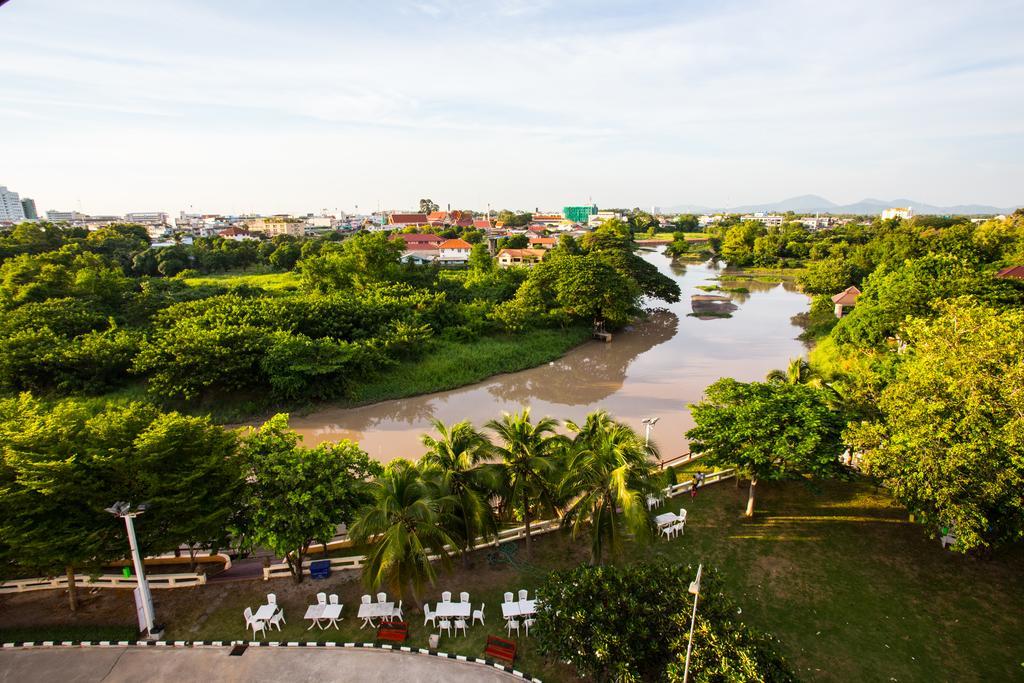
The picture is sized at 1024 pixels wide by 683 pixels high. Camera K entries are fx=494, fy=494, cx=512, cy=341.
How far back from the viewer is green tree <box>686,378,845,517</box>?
1162cm

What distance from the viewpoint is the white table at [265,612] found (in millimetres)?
9547

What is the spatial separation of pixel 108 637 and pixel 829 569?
14.9 metres

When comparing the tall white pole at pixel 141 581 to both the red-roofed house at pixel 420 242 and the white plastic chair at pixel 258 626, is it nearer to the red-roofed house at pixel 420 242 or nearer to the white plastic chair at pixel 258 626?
the white plastic chair at pixel 258 626

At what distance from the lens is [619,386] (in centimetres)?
2625

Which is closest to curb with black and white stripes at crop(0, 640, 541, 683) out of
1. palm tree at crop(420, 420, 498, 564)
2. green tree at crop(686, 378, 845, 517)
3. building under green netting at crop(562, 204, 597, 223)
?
palm tree at crop(420, 420, 498, 564)

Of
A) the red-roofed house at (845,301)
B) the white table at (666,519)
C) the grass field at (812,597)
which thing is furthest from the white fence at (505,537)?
the red-roofed house at (845,301)

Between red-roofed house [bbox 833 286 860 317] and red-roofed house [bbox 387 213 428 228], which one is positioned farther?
red-roofed house [bbox 387 213 428 228]

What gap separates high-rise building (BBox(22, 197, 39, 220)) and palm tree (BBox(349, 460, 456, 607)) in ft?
703

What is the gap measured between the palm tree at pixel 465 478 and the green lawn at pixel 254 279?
38986 millimetres

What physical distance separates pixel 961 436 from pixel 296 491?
13.6 meters

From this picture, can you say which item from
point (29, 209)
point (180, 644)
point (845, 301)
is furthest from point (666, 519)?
point (29, 209)

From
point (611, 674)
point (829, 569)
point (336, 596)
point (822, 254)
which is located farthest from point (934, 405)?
point (822, 254)

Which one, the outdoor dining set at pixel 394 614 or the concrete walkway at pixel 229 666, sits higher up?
the outdoor dining set at pixel 394 614

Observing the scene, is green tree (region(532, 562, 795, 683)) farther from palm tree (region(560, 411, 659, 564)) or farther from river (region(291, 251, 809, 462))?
river (region(291, 251, 809, 462))
